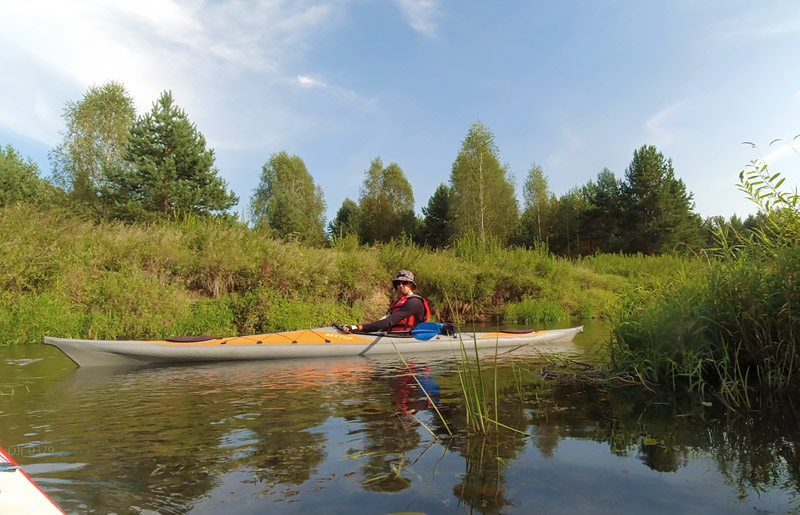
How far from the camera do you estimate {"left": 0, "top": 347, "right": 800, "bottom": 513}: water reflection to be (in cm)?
209

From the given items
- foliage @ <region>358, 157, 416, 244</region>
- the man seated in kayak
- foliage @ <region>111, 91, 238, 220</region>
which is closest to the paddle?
the man seated in kayak

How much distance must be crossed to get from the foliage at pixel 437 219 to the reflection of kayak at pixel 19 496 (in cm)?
3445

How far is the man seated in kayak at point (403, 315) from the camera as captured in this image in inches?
282

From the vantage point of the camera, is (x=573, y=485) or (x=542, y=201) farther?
(x=542, y=201)

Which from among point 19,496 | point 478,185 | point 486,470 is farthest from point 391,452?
point 478,185

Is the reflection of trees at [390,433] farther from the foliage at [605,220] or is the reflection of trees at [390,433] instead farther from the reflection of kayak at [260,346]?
the foliage at [605,220]

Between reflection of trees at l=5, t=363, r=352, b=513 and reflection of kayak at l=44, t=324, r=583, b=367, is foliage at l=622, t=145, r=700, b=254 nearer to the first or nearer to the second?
reflection of kayak at l=44, t=324, r=583, b=367

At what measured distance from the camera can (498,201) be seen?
31797mm

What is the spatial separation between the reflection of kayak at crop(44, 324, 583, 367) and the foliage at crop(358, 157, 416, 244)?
3141 centimetres

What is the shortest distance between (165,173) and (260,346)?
15.8 meters

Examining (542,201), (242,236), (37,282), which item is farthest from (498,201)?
(37,282)

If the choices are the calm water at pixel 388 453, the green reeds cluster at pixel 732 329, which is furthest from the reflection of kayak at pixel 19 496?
the green reeds cluster at pixel 732 329

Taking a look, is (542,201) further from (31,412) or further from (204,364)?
(31,412)

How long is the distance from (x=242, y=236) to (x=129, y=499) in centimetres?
996
